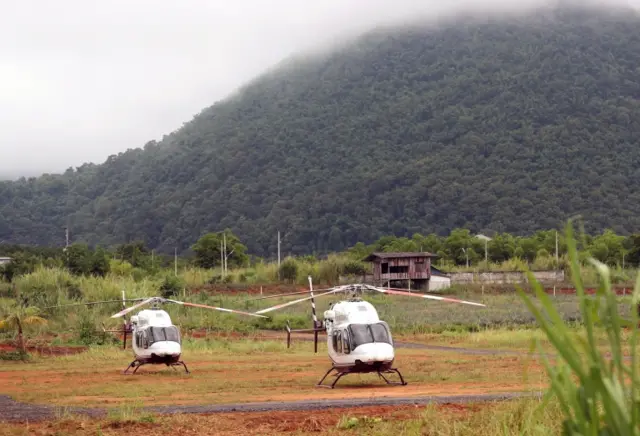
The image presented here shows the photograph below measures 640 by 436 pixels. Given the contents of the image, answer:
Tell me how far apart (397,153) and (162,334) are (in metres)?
111

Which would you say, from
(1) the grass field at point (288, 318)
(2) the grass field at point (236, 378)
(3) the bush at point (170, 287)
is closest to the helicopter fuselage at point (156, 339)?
(2) the grass field at point (236, 378)

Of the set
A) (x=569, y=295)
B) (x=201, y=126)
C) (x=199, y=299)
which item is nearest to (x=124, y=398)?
(x=199, y=299)

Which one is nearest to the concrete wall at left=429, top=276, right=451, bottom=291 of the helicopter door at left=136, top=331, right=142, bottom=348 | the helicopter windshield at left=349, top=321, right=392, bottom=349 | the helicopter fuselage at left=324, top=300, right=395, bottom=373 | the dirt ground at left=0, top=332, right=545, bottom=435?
the dirt ground at left=0, top=332, right=545, bottom=435

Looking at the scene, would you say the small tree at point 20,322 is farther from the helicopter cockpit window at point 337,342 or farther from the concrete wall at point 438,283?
the concrete wall at point 438,283

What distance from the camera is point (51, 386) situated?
20859mm

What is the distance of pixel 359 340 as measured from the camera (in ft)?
58.0

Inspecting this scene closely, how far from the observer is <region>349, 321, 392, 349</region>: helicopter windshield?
58.0 feet

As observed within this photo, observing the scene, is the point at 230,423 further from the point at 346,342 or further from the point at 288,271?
the point at 288,271

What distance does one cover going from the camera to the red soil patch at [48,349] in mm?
33188

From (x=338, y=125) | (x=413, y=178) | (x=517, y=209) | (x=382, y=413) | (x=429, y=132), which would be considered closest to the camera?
(x=382, y=413)

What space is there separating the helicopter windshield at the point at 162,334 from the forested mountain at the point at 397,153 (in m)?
82.3

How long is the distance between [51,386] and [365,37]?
535ft

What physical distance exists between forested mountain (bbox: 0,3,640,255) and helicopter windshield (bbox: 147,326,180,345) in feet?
270

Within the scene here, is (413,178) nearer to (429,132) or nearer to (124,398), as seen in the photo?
(429,132)
